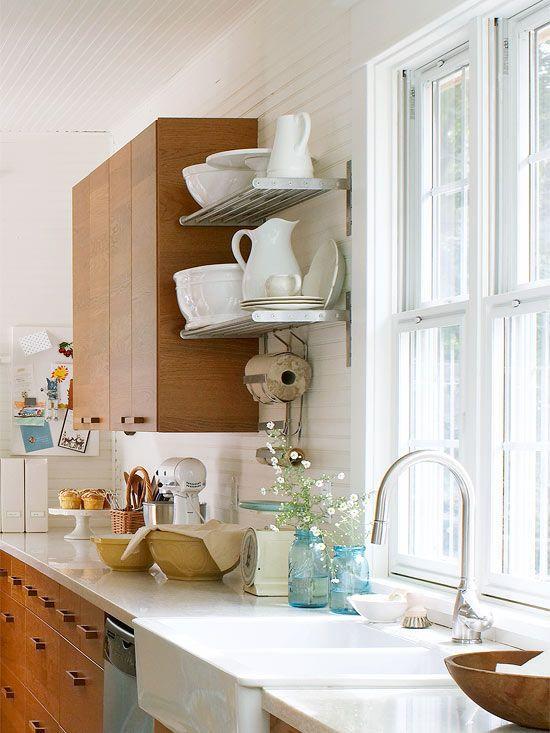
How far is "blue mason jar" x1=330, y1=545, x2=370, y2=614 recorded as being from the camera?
2693mm

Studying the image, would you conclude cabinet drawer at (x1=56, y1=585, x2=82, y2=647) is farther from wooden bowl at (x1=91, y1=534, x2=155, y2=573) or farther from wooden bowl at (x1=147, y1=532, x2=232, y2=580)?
wooden bowl at (x1=147, y1=532, x2=232, y2=580)

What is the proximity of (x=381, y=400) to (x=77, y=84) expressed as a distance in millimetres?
2434

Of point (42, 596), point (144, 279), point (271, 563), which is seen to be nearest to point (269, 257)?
point (144, 279)

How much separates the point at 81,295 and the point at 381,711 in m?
3.19

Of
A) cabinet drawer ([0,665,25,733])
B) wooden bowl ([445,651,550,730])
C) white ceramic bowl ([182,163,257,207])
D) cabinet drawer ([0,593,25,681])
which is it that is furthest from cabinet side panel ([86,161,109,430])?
wooden bowl ([445,651,550,730])

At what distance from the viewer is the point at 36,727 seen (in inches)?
148

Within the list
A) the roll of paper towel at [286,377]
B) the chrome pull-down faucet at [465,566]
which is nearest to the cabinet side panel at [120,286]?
the roll of paper towel at [286,377]

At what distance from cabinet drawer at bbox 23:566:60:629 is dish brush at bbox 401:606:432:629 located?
1510 millimetres

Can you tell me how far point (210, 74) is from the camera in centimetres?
420

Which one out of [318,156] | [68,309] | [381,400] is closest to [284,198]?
[318,156]

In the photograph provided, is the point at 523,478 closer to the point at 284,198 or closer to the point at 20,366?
the point at 284,198

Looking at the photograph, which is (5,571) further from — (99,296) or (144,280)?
(144,280)

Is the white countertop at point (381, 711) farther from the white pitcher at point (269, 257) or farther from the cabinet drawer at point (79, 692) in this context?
the white pitcher at point (269, 257)

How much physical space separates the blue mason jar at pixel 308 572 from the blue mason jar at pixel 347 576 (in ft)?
0.12
